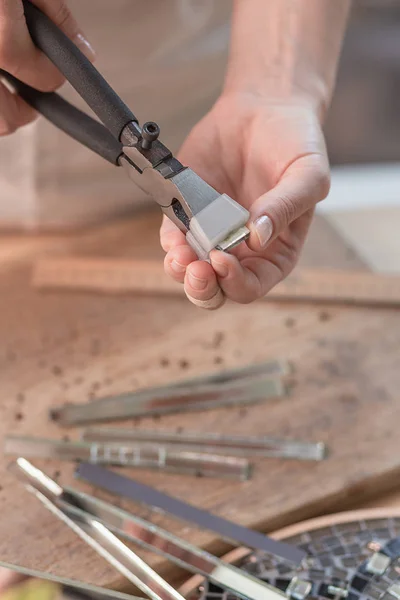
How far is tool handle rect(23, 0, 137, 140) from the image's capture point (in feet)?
1.62

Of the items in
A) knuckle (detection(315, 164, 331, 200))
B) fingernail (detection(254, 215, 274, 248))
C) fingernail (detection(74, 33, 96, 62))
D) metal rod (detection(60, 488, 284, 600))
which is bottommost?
metal rod (detection(60, 488, 284, 600))

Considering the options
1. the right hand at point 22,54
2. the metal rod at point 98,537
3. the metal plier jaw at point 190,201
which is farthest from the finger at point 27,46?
the metal rod at point 98,537

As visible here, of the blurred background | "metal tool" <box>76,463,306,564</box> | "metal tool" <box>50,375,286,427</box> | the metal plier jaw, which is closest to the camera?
the metal plier jaw

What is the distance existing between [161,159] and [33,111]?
0.19 metres

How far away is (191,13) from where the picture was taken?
841mm

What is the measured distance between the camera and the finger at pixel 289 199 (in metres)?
0.49

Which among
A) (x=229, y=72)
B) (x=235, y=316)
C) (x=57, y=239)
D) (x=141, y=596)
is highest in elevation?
(x=229, y=72)

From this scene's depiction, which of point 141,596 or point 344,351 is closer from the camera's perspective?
point 141,596

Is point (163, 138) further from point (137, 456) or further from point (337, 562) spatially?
point (337, 562)

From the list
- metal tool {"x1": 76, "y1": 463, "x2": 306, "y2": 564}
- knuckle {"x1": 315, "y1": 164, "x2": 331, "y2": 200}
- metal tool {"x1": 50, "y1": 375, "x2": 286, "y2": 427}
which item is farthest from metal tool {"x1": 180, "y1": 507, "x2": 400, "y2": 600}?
knuckle {"x1": 315, "y1": 164, "x2": 331, "y2": 200}

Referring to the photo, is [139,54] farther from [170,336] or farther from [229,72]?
[170,336]

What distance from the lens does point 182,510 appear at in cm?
61

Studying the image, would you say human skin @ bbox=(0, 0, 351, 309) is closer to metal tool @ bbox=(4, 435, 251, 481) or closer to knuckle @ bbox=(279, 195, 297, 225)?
knuckle @ bbox=(279, 195, 297, 225)

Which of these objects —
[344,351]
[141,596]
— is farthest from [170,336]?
[141,596]
